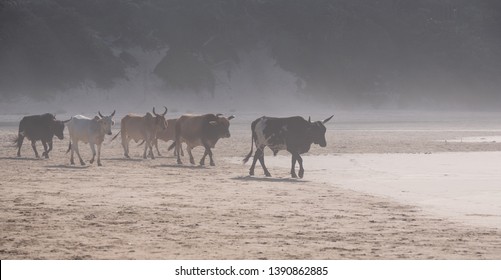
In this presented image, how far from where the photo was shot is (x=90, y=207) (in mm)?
15336

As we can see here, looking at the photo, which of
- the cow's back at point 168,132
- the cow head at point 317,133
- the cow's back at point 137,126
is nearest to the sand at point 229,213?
the cow head at point 317,133

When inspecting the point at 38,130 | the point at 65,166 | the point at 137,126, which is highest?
the point at 137,126

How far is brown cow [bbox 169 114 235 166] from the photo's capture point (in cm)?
2542

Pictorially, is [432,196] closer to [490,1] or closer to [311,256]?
[311,256]

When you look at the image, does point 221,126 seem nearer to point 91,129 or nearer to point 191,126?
point 191,126

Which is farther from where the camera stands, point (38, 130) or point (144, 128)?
point (144, 128)

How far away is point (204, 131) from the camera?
25.5 m

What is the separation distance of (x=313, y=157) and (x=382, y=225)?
14810 mm

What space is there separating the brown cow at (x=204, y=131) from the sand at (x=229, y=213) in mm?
670

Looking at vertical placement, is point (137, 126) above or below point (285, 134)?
above

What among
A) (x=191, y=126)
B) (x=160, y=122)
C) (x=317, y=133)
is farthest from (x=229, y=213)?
(x=160, y=122)

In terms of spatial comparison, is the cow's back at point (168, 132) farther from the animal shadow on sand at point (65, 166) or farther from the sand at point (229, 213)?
the animal shadow on sand at point (65, 166)

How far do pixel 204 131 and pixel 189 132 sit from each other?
63 centimetres

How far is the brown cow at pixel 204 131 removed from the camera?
83.4ft
